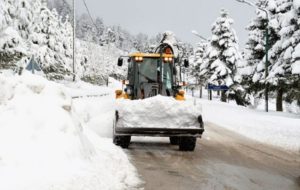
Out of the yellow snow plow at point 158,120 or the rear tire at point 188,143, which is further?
the rear tire at point 188,143

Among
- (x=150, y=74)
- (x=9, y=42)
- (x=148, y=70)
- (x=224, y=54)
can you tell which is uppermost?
(x=224, y=54)

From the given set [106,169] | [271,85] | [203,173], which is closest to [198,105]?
[203,173]

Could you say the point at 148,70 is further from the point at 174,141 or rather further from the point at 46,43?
the point at 46,43

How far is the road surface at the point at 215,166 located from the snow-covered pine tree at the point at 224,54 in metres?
37.8

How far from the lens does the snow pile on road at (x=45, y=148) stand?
22.0ft

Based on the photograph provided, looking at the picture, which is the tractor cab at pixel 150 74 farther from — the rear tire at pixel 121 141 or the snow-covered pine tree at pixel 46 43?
the snow-covered pine tree at pixel 46 43

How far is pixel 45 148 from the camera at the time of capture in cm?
746

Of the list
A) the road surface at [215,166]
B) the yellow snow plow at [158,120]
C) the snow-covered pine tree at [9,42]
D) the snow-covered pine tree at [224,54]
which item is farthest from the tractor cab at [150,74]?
the snow-covered pine tree at [224,54]

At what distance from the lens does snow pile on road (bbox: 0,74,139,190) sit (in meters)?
6.72

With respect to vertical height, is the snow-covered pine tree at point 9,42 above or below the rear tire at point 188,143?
above

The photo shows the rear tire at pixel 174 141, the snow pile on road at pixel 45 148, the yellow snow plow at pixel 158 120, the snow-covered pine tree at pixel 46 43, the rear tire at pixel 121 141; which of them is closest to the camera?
the snow pile on road at pixel 45 148

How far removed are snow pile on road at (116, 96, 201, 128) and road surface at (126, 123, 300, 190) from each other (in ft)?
2.28

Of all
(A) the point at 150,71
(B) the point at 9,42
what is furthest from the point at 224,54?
(A) the point at 150,71

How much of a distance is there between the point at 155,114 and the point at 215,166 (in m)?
2.63
